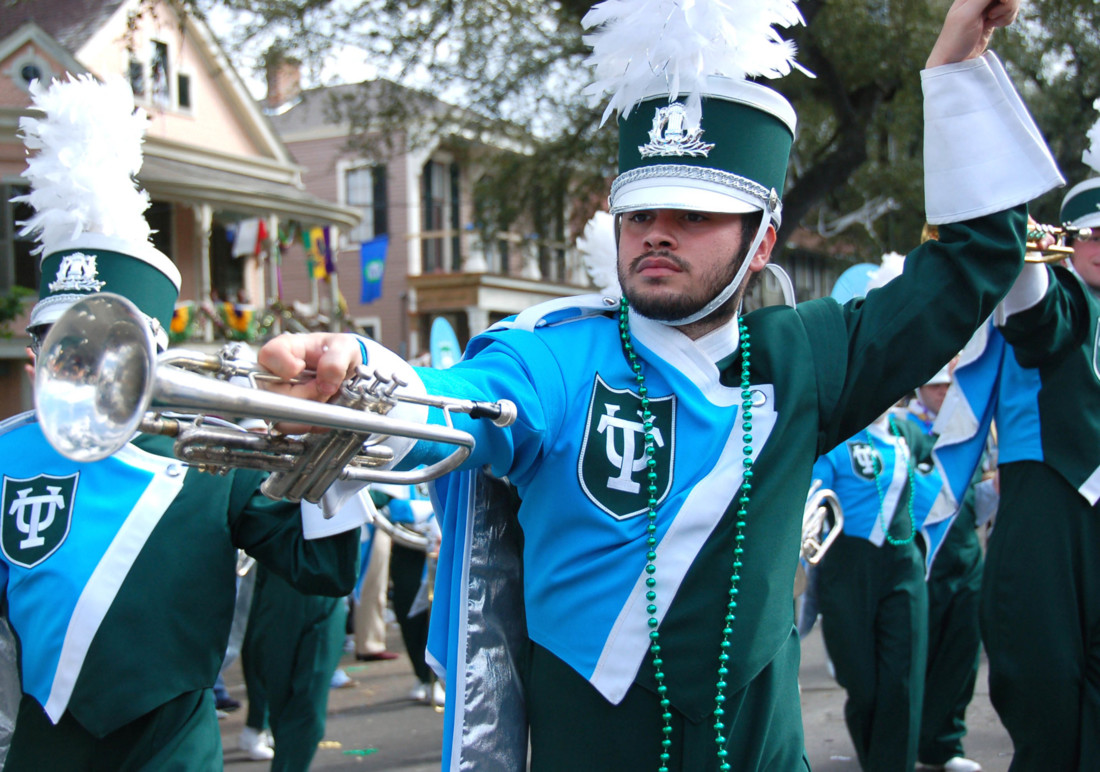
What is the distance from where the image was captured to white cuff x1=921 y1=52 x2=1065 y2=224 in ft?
7.15

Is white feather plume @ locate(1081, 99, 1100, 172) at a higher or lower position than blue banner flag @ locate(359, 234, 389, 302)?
lower

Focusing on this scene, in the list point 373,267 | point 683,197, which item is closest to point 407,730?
point 683,197

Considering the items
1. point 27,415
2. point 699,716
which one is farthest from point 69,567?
point 699,716

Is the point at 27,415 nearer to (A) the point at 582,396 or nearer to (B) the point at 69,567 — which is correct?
(B) the point at 69,567

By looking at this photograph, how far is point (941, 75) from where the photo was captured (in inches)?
87.0

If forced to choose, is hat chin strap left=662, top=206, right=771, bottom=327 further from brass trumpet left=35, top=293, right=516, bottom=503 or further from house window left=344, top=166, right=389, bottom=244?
house window left=344, top=166, right=389, bottom=244

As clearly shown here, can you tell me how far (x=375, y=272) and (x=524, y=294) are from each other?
17.8 feet

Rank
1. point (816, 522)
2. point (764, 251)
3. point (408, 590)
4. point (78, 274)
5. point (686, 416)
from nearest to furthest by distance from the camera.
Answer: point (686, 416), point (764, 251), point (78, 274), point (816, 522), point (408, 590)

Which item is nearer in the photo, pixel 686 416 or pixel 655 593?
pixel 655 593

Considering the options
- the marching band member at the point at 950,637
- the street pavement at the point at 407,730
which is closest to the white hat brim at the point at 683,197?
the marching band member at the point at 950,637

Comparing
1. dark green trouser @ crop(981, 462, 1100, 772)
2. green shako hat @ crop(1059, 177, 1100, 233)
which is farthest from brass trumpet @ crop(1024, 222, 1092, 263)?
dark green trouser @ crop(981, 462, 1100, 772)

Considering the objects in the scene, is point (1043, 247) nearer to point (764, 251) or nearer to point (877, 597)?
point (764, 251)

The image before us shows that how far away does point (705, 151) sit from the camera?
2.19 m

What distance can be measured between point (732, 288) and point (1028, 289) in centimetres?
149
